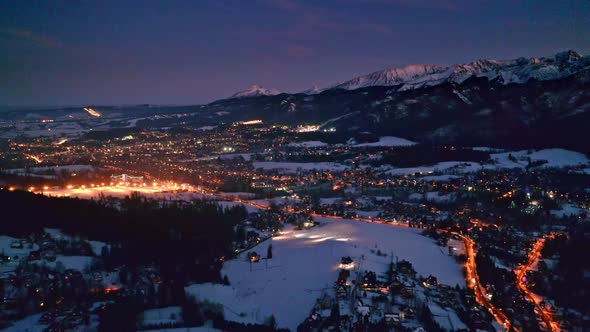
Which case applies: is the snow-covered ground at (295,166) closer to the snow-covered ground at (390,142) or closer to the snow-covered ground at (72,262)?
the snow-covered ground at (390,142)

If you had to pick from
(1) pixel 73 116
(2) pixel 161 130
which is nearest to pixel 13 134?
(2) pixel 161 130

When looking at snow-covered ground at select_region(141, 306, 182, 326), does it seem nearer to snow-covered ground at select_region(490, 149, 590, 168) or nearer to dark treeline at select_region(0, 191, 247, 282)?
dark treeline at select_region(0, 191, 247, 282)

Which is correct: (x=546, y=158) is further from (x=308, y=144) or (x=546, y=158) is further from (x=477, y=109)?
(x=308, y=144)

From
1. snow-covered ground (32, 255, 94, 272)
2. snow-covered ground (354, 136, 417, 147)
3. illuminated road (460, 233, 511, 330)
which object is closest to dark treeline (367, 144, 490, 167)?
snow-covered ground (354, 136, 417, 147)

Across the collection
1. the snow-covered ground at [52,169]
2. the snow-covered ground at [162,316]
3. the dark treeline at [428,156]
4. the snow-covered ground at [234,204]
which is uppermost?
the dark treeline at [428,156]

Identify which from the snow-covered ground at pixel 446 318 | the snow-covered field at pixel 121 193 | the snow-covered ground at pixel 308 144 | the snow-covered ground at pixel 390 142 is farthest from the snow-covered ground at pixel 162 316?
the snow-covered ground at pixel 390 142

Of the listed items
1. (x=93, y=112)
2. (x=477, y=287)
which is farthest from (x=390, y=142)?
(x=93, y=112)
